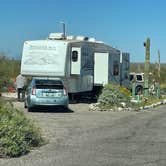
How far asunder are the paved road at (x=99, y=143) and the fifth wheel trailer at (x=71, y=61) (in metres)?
8.11

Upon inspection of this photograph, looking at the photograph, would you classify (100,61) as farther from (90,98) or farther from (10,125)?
(10,125)

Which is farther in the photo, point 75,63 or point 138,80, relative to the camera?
point 138,80

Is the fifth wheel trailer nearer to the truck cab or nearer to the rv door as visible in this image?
the rv door

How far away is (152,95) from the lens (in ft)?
142

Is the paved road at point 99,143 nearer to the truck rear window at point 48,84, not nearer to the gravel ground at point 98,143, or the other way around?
the gravel ground at point 98,143

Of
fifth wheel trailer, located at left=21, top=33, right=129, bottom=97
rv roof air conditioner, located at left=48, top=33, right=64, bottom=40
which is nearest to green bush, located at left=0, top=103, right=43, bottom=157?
fifth wheel trailer, located at left=21, top=33, right=129, bottom=97

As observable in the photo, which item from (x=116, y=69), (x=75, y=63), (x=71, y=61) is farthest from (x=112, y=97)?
(x=116, y=69)

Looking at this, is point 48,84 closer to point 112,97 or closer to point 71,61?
point 112,97

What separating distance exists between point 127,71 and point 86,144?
2729cm

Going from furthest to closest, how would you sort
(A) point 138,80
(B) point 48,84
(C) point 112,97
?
(A) point 138,80 → (C) point 112,97 → (B) point 48,84

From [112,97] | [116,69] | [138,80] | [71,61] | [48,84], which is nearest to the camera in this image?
[48,84]

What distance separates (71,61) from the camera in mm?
32438

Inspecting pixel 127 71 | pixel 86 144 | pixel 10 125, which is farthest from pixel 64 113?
pixel 127 71

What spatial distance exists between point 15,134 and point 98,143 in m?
3.10
